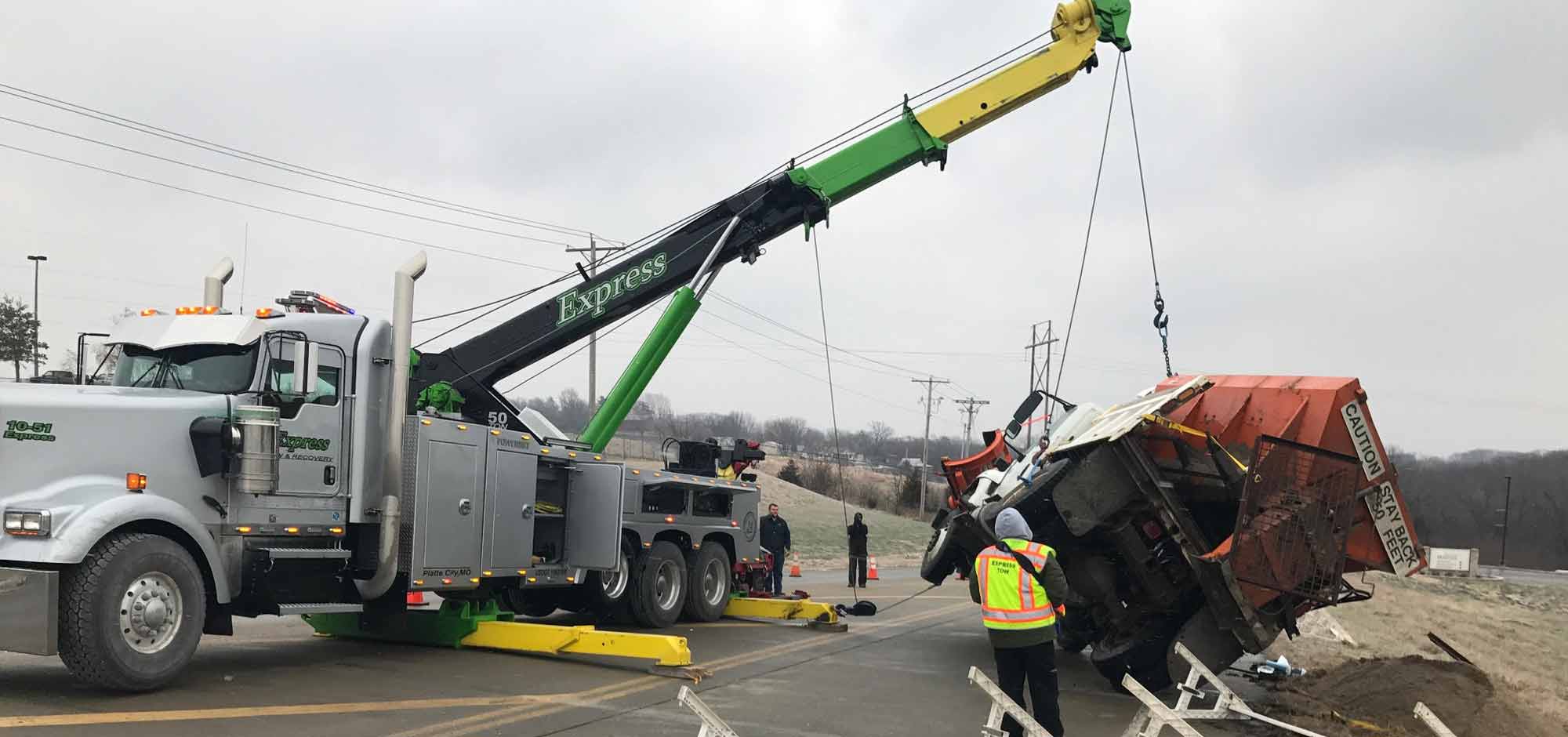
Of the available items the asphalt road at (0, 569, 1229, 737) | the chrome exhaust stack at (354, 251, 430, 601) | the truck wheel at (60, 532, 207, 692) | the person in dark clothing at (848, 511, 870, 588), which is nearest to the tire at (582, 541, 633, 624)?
the asphalt road at (0, 569, 1229, 737)

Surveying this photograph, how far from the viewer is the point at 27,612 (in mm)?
7168

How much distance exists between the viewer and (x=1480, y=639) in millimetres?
18172

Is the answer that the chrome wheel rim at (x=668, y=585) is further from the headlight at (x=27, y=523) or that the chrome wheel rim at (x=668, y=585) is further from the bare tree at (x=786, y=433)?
the bare tree at (x=786, y=433)

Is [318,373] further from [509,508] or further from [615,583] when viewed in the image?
[615,583]

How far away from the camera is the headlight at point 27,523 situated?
7.33 m

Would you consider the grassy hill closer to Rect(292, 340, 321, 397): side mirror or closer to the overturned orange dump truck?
the overturned orange dump truck

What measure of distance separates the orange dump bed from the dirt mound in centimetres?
92

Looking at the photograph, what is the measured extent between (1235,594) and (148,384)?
855 centimetres

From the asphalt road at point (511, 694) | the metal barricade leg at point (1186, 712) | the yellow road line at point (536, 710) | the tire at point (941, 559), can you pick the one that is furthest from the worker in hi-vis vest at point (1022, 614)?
the tire at point (941, 559)

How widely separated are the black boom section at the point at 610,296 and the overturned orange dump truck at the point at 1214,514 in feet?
13.8

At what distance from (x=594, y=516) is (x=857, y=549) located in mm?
10132

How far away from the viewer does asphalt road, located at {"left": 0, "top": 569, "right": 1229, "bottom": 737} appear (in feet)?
23.7

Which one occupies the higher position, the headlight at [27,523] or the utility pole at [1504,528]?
the headlight at [27,523]

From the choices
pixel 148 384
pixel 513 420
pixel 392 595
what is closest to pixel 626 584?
pixel 513 420
